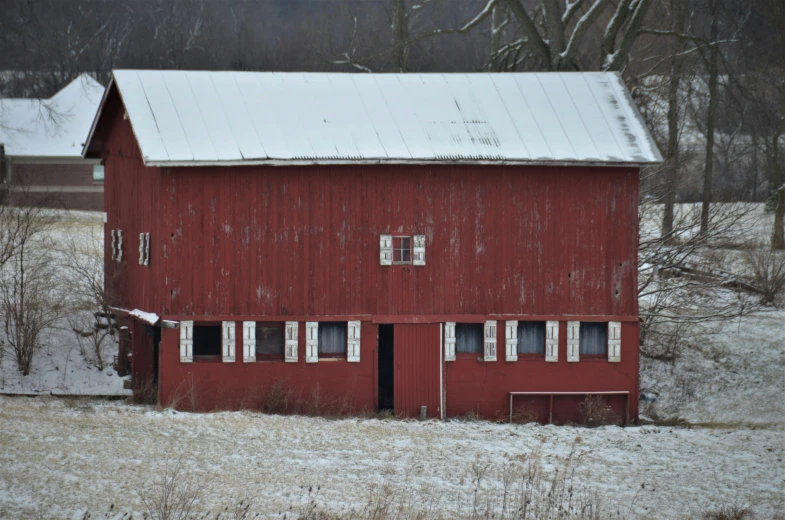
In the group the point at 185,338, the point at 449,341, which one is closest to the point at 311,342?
the point at 185,338

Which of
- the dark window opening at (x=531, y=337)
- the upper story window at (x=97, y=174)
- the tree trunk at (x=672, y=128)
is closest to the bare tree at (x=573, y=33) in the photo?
the tree trunk at (x=672, y=128)

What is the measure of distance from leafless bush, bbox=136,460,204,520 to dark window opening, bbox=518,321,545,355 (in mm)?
8310

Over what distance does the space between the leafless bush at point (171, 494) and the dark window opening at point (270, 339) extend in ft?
18.1

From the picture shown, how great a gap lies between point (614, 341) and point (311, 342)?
6.13 meters

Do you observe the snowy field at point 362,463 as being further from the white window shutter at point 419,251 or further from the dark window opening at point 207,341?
the white window shutter at point 419,251

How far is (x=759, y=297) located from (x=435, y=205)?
14394 mm

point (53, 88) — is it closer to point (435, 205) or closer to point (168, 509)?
point (435, 205)

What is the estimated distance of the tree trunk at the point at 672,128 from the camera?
93.4 ft

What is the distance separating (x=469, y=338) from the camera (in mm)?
19734

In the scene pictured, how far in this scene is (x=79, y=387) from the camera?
70.5ft

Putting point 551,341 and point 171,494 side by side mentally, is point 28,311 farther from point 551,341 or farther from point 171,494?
point 551,341

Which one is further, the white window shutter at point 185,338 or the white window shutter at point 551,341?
the white window shutter at point 551,341

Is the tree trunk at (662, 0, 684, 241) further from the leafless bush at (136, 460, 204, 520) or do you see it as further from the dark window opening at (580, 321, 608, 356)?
the leafless bush at (136, 460, 204, 520)

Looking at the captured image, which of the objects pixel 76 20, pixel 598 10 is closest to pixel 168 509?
pixel 598 10
